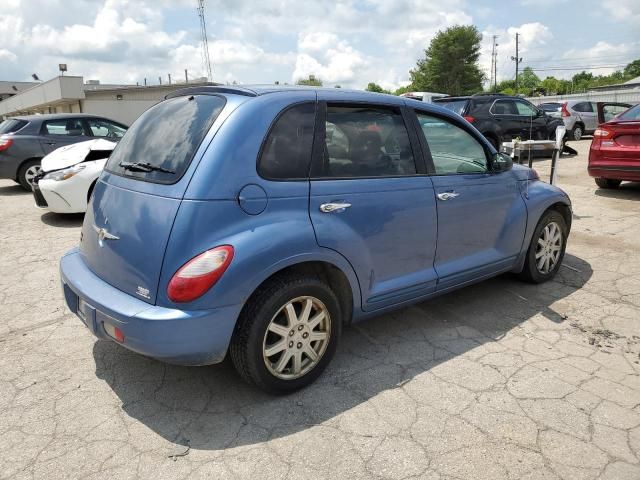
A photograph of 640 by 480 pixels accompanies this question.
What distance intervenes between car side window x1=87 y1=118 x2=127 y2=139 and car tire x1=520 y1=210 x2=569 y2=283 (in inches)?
338

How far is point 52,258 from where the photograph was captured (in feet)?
17.7

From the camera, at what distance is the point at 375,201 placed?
3039 millimetres

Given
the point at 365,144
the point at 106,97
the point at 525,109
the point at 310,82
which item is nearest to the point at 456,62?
the point at 310,82

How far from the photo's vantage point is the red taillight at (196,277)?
93.2 inches

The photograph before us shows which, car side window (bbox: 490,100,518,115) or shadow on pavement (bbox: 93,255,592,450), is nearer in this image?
shadow on pavement (bbox: 93,255,592,450)

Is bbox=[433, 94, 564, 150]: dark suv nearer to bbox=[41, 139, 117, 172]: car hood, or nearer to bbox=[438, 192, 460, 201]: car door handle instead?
bbox=[41, 139, 117, 172]: car hood

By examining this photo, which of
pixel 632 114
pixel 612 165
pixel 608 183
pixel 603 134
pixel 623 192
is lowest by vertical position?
pixel 623 192

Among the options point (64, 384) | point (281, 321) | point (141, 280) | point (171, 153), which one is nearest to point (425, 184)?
point (281, 321)

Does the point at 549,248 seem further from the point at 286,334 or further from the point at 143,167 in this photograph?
the point at 143,167

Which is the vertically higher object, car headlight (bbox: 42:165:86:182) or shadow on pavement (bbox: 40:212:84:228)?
car headlight (bbox: 42:165:86:182)

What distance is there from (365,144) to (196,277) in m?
1.43

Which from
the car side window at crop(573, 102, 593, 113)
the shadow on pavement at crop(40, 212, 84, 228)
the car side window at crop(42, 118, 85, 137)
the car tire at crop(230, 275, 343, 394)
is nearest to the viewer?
the car tire at crop(230, 275, 343, 394)

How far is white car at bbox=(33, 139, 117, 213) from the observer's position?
21.7ft

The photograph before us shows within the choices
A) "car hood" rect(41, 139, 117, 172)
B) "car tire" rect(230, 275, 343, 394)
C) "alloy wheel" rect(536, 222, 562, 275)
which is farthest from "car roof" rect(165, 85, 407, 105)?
"car hood" rect(41, 139, 117, 172)
